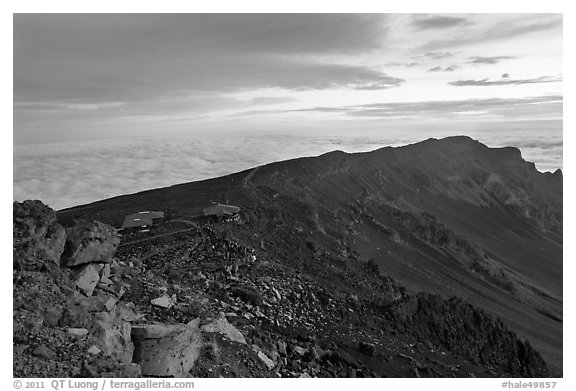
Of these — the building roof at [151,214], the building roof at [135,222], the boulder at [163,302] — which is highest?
the building roof at [151,214]

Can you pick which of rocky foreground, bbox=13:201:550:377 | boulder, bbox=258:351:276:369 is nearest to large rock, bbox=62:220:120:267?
rocky foreground, bbox=13:201:550:377

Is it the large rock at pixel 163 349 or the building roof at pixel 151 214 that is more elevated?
the building roof at pixel 151 214

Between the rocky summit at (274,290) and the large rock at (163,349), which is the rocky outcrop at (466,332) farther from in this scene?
the large rock at (163,349)

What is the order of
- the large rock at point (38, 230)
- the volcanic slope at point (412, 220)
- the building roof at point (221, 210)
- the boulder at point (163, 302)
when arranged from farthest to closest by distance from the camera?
the volcanic slope at point (412, 220)
the building roof at point (221, 210)
the boulder at point (163, 302)
the large rock at point (38, 230)

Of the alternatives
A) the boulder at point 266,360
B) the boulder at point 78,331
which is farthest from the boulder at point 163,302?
the boulder at point 266,360

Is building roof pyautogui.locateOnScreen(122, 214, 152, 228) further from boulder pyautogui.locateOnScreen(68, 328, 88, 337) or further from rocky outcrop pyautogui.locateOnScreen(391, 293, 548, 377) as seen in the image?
rocky outcrop pyautogui.locateOnScreen(391, 293, 548, 377)

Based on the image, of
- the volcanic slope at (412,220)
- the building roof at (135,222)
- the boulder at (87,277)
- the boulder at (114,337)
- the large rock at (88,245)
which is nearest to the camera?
the boulder at (114,337)
